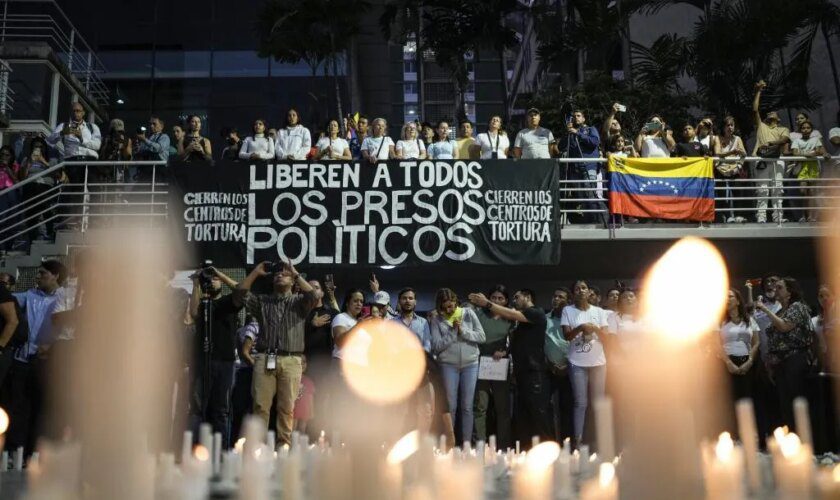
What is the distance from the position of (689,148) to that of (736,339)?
423 cm

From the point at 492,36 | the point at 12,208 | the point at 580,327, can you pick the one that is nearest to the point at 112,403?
the point at 580,327

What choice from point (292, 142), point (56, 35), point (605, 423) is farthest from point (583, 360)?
point (56, 35)

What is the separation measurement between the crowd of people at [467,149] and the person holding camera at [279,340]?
3978 mm

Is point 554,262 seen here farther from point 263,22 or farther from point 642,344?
point 263,22

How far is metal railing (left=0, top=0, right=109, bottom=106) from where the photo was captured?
2066cm

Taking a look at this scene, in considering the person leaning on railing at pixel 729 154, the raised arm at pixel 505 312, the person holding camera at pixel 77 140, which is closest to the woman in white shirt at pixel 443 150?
the raised arm at pixel 505 312

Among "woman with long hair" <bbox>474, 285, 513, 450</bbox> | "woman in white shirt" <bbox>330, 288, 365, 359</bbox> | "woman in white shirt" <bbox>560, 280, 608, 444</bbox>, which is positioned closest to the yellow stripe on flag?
"woman in white shirt" <bbox>560, 280, 608, 444</bbox>

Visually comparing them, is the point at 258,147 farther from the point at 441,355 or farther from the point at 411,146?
the point at 441,355

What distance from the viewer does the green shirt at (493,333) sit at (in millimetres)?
9758

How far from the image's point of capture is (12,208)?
11.7 metres

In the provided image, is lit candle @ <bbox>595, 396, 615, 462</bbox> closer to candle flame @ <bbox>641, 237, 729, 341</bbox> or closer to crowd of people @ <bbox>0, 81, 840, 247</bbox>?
candle flame @ <bbox>641, 237, 729, 341</bbox>

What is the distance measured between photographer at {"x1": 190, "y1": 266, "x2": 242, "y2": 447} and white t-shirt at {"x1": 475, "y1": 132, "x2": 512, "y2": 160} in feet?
16.7

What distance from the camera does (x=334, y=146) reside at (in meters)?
12.8

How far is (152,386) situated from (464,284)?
13270mm
